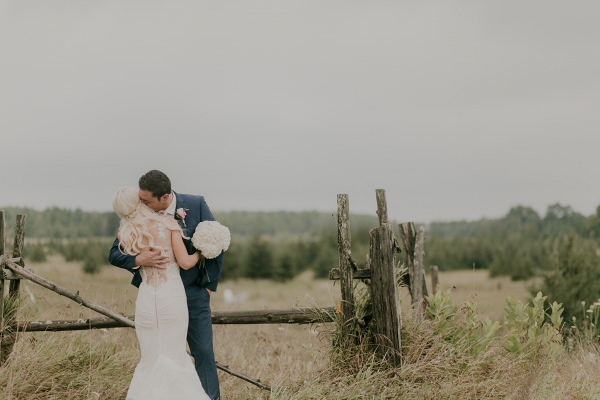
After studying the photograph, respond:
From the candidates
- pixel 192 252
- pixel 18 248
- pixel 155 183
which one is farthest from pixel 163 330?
pixel 18 248

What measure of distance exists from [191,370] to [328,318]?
5.50ft

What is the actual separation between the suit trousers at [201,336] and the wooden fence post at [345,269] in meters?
1.46

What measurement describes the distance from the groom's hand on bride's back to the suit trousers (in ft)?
1.71

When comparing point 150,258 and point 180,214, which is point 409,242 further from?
point 150,258

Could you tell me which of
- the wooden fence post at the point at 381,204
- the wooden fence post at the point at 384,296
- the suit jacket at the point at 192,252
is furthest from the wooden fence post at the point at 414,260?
the suit jacket at the point at 192,252

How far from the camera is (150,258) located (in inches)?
205

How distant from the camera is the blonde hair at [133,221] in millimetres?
5148

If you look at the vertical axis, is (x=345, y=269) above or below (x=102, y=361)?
above

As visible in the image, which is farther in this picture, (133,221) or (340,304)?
(340,304)

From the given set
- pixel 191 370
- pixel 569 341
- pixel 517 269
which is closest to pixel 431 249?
pixel 517 269

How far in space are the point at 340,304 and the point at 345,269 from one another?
381mm

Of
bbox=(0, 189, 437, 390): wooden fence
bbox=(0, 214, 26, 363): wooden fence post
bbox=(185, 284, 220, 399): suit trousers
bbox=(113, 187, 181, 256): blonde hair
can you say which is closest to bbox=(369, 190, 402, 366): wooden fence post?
bbox=(0, 189, 437, 390): wooden fence

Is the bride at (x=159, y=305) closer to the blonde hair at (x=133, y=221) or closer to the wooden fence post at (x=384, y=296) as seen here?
the blonde hair at (x=133, y=221)

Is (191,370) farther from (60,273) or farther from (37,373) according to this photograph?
(60,273)
